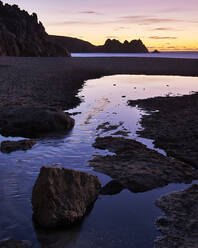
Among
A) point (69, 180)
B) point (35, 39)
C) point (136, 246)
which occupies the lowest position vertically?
point (136, 246)

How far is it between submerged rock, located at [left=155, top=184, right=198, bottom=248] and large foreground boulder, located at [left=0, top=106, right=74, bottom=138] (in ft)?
23.4

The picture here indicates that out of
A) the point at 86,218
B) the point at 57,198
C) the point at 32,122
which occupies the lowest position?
the point at 86,218

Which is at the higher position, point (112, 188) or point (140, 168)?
point (140, 168)

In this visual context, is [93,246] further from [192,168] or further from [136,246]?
[192,168]

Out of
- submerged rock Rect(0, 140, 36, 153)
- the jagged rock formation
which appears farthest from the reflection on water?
the jagged rock formation

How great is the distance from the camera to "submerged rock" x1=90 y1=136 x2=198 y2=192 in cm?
852

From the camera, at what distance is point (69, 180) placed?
6.92m

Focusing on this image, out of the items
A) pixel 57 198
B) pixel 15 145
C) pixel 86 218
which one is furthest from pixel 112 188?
pixel 15 145

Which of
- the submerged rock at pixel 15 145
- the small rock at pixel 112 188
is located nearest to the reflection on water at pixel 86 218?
the small rock at pixel 112 188

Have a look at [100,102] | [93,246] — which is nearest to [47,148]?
[93,246]

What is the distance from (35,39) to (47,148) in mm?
152355

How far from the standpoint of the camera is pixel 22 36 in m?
154

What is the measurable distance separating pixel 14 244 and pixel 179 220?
10.8 feet

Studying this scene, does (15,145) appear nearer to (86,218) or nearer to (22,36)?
(86,218)
